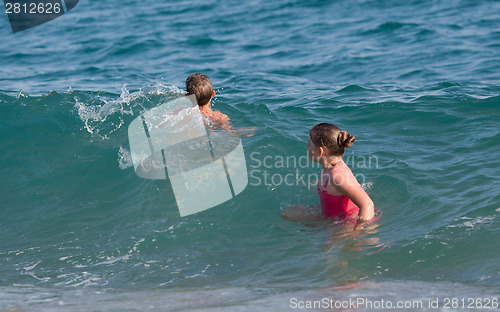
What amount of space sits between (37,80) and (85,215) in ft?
22.1

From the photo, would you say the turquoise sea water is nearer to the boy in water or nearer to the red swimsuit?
the red swimsuit

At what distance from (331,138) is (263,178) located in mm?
1717

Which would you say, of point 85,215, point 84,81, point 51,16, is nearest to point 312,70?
point 84,81

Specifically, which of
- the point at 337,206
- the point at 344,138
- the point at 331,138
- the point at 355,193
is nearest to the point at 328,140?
the point at 331,138

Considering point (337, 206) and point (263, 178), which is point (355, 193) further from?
point (263, 178)

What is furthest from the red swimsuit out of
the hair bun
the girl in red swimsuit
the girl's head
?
the hair bun

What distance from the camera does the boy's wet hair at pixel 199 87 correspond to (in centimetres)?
735

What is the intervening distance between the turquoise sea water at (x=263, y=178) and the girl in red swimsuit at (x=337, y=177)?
23 cm

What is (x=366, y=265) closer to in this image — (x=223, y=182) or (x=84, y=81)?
(x=223, y=182)

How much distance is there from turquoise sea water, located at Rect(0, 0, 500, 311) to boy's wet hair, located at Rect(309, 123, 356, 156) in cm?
78

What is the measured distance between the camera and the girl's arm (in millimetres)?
5125

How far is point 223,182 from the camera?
6453 mm

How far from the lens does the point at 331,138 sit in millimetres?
5102

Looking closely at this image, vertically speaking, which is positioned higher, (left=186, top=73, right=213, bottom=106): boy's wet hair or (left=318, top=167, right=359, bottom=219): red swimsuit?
(left=186, top=73, right=213, bottom=106): boy's wet hair
